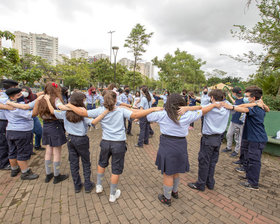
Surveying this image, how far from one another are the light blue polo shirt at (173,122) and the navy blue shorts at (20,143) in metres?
2.76

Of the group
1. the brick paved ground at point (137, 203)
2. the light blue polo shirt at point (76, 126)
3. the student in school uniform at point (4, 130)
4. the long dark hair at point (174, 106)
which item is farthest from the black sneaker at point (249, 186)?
the student in school uniform at point (4, 130)

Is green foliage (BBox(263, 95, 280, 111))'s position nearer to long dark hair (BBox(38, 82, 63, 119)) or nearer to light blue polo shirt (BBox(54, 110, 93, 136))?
light blue polo shirt (BBox(54, 110, 93, 136))

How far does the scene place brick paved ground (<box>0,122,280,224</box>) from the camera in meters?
2.30

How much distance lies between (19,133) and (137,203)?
2.83 m

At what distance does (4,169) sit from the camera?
3.49 m

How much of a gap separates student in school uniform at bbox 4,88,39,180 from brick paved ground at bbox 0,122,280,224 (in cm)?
47

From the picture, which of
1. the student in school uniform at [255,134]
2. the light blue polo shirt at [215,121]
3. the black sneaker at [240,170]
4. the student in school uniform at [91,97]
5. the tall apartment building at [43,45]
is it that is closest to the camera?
the light blue polo shirt at [215,121]

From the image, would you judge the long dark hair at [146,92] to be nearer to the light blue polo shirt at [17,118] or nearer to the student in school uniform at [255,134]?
the student in school uniform at [255,134]

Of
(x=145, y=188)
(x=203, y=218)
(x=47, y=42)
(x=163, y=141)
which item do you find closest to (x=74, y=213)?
(x=145, y=188)

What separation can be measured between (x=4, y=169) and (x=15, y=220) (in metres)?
1.98

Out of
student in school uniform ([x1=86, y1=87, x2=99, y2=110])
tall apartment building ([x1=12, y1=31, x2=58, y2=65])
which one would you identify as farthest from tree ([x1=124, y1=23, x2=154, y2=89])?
tall apartment building ([x1=12, y1=31, x2=58, y2=65])

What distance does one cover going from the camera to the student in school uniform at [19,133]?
286cm

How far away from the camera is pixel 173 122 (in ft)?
7.29

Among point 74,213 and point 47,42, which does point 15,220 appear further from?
point 47,42
